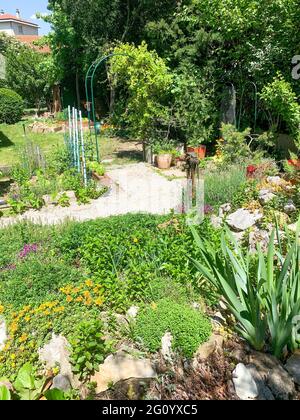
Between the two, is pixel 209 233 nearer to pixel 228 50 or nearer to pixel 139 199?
pixel 139 199

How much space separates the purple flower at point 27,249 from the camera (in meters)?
4.20

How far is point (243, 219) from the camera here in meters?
4.86

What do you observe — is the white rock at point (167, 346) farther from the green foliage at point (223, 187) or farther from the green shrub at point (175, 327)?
the green foliage at point (223, 187)

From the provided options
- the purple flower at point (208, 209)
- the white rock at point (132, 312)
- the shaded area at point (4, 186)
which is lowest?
the white rock at point (132, 312)

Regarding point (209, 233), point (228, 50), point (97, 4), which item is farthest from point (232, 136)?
point (97, 4)

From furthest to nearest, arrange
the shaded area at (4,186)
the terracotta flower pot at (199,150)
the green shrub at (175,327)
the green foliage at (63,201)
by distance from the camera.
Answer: the terracotta flower pot at (199,150)
the shaded area at (4,186)
the green foliage at (63,201)
the green shrub at (175,327)

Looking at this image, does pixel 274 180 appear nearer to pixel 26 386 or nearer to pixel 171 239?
pixel 171 239

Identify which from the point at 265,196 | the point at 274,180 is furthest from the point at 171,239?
the point at 274,180

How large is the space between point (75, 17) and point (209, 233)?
12.5 meters

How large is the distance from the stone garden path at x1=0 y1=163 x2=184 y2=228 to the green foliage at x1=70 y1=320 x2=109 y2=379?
8.15 feet

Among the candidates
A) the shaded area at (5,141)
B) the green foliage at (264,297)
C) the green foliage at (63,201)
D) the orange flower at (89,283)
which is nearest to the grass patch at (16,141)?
the shaded area at (5,141)

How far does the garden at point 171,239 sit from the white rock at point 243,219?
0.02 meters

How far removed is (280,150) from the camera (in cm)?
841

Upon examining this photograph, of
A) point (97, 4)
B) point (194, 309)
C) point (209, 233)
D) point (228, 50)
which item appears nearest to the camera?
point (194, 309)
